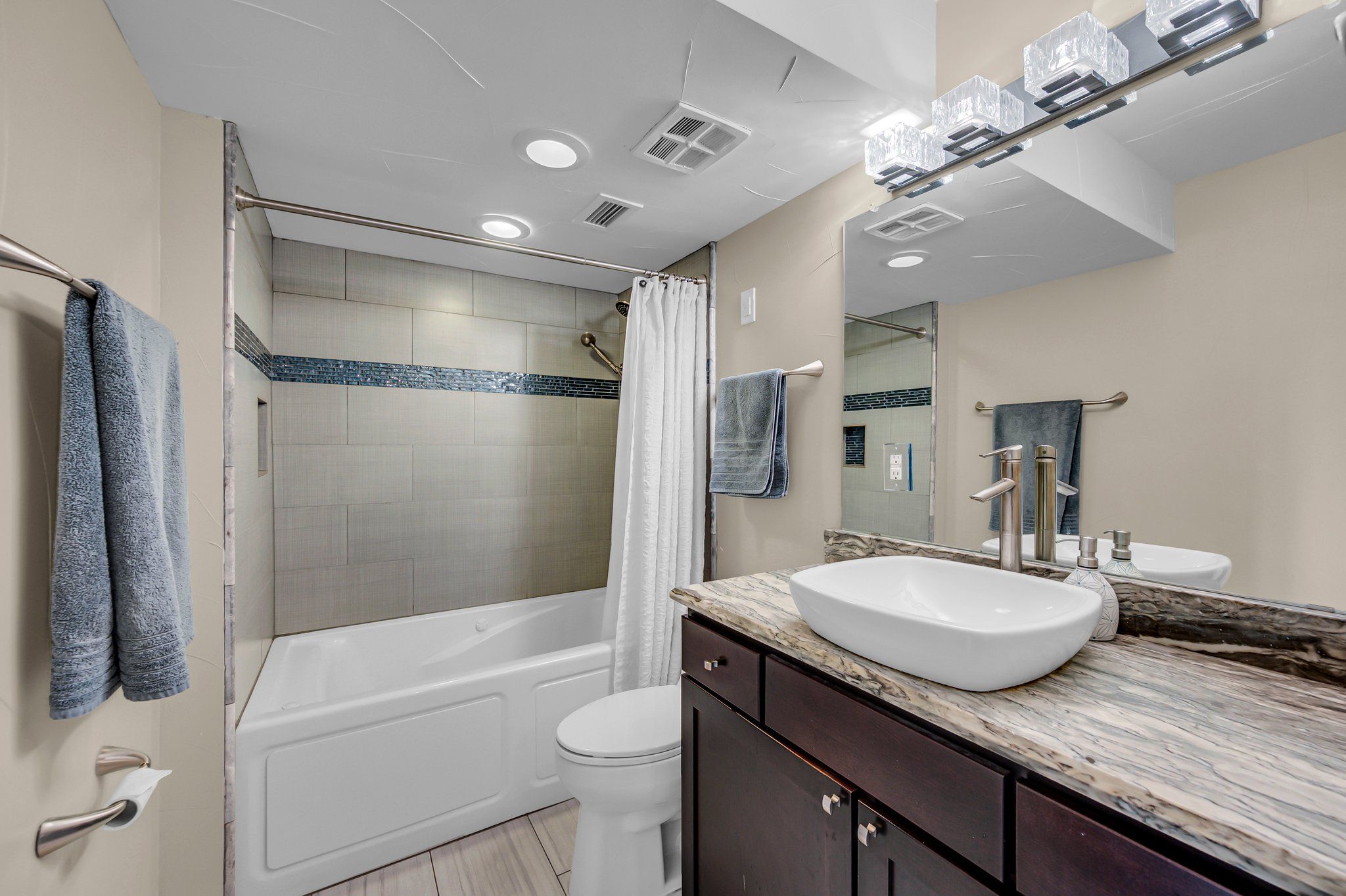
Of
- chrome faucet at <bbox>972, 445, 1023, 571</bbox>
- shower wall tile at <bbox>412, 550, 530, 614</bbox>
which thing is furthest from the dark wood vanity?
shower wall tile at <bbox>412, 550, 530, 614</bbox>

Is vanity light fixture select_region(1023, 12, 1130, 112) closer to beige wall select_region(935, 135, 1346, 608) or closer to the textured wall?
beige wall select_region(935, 135, 1346, 608)

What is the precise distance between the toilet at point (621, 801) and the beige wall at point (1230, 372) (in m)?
1.22

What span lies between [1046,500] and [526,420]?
7.73ft

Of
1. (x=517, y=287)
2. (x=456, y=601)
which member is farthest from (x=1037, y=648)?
(x=517, y=287)

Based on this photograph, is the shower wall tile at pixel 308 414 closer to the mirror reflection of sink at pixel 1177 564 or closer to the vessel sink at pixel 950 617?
the vessel sink at pixel 950 617

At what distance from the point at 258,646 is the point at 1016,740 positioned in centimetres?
235

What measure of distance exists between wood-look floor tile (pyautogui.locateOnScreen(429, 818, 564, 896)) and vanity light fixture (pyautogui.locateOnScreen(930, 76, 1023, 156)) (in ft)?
7.75

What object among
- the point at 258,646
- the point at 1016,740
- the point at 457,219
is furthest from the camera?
the point at 457,219

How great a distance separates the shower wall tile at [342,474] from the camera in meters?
2.35

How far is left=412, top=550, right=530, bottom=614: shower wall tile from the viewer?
263 centimetres

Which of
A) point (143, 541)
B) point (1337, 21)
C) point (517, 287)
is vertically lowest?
point (143, 541)

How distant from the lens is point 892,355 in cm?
159

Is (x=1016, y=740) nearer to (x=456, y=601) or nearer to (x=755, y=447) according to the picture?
(x=755, y=447)

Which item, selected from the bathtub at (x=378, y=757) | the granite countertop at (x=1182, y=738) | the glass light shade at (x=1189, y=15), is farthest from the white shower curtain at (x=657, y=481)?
the glass light shade at (x=1189, y=15)
